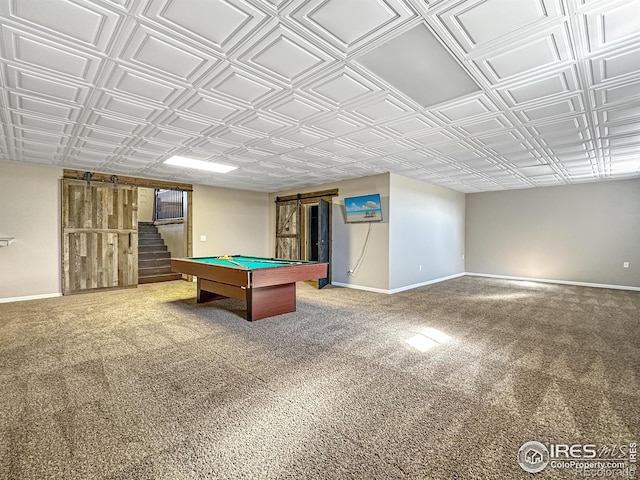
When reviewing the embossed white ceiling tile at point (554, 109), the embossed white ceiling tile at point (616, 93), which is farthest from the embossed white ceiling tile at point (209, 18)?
the embossed white ceiling tile at point (616, 93)

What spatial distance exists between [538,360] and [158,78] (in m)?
4.21

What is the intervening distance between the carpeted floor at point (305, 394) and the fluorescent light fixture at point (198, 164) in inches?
103

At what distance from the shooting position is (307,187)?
7.79m

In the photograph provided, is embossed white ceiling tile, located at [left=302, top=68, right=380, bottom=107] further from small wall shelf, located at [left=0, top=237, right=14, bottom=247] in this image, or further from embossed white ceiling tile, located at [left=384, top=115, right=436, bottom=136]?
small wall shelf, located at [left=0, top=237, right=14, bottom=247]

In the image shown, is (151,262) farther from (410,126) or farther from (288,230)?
(410,126)

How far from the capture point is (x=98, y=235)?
20.0 ft

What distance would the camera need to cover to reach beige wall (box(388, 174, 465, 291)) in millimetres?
6281

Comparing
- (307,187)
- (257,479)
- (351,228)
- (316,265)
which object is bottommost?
(257,479)

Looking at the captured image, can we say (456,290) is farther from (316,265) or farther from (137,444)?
(137,444)

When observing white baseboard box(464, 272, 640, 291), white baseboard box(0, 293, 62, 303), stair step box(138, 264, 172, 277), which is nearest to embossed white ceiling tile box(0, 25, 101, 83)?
white baseboard box(0, 293, 62, 303)

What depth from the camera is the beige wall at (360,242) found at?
6.18 meters

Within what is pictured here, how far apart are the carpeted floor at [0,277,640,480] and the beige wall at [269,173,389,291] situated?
2.08 meters

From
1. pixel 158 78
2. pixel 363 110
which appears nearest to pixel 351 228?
A: pixel 363 110
